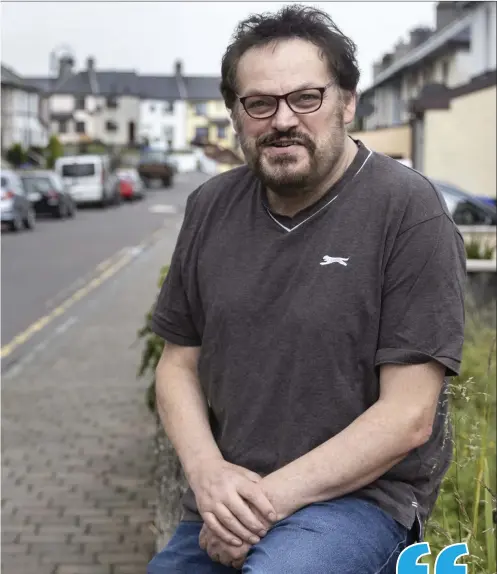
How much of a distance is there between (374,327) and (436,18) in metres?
50.9

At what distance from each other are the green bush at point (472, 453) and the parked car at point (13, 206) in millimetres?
19365

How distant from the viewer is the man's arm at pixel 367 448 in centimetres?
264

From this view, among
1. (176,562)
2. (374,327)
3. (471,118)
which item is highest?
(471,118)

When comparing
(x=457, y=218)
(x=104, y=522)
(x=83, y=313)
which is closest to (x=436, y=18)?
(x=457, y=218)

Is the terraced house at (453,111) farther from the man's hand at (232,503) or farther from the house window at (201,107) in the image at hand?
the house window at (201,107)

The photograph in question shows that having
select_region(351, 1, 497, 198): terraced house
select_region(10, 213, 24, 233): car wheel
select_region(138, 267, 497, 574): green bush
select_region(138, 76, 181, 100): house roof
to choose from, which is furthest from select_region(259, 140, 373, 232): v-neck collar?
select_region(138, 76, 181, 100): house roof

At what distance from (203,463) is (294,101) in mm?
903

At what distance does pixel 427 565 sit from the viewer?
100 inches

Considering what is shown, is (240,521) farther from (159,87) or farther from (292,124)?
(159,87)

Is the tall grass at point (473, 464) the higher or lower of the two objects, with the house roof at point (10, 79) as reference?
lower

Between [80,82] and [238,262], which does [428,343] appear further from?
[80,82]

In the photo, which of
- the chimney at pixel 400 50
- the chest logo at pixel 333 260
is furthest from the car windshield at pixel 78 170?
the chest logo at pixel 333 260

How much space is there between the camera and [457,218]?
15.6 metres

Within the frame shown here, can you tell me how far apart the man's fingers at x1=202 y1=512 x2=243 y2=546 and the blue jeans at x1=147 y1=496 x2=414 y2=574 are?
5 centimetres
